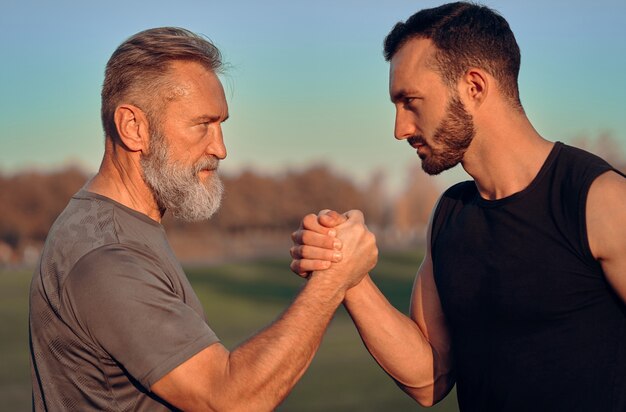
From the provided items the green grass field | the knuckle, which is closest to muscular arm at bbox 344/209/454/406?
the knuckle

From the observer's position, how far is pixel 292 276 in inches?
1576

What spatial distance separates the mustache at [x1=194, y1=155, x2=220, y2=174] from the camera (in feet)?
12.9

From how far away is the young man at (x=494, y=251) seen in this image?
3605mm

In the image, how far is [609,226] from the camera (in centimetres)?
347

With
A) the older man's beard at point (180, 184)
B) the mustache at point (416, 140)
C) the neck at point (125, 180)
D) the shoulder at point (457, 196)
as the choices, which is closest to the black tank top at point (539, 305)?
the shoulder at point (457, 196)

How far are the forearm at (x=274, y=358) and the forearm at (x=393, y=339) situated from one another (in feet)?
2.64

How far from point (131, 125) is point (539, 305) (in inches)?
78.4

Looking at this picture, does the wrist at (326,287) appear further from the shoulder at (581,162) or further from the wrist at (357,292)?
the shoulder at (581,162)

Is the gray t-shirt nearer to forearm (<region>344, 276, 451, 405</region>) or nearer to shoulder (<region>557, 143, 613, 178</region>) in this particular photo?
forearm (<region>344, 276, 451, 405</region>)

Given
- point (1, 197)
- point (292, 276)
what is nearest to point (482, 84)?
point (292, 276)

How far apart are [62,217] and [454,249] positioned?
6.04 ft

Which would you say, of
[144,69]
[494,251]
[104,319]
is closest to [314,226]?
[494,251]

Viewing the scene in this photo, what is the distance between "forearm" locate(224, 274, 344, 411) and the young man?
446 mm

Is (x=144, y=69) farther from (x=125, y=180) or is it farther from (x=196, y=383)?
(x=196, y=383)
